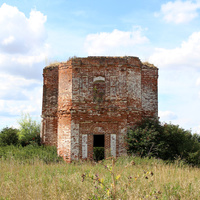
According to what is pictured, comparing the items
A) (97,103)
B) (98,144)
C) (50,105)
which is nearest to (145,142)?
(97,103)

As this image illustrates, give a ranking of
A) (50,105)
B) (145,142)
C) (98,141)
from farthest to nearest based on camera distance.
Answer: (98,141)
(50,105)
(145,142)

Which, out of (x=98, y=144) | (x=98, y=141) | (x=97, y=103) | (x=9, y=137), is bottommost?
(x=98, y=144)

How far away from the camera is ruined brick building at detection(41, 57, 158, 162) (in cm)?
1745

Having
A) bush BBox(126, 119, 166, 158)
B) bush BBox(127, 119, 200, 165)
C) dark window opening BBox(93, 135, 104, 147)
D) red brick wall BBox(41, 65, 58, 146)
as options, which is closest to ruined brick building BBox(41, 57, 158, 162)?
bush BBox(126, 119, 166, 158)

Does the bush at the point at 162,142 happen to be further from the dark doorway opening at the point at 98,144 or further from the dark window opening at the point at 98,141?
the dark window opening at the point at 98,141

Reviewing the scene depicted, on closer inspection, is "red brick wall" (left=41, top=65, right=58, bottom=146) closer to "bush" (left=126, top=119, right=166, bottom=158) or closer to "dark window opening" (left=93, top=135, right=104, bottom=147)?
"dark window opening" (left=93, top=135, right=104, bottom=147)

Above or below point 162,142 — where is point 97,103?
above

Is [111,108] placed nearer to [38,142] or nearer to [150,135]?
[150,135]

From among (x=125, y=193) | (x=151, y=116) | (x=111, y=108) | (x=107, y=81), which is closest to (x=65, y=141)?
(x=111, y=108)

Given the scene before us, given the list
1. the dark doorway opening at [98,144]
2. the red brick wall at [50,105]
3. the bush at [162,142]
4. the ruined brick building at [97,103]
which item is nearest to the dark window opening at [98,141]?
the dark doorway opening at [98,144]

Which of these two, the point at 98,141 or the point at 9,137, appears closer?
the point at 9,137

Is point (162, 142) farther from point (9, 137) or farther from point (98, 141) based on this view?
point (9, 137)

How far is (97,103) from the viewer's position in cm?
1772

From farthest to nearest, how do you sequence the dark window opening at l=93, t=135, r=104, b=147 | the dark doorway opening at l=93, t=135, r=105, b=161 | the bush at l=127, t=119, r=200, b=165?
the dark window opening at l=93, t=135, r=104, b=147 < the dark doorway opening at l=93, t=135, r=105, b=161 < the bush at l=127, t=119, r=200, b=165
